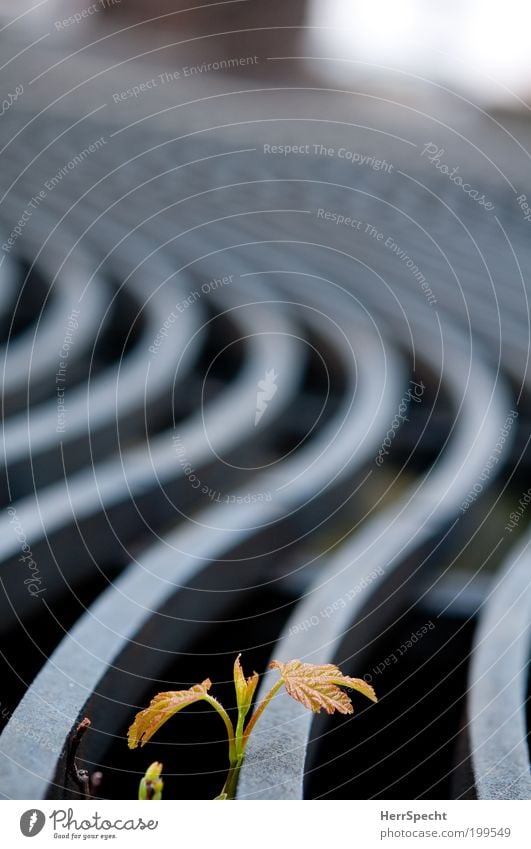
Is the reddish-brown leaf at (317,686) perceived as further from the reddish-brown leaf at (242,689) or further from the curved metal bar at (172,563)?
the curved metal bar at (172,563)

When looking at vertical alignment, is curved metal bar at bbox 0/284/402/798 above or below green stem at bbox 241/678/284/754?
above

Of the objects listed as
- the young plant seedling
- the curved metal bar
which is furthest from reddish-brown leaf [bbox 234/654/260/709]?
the curved metal bar

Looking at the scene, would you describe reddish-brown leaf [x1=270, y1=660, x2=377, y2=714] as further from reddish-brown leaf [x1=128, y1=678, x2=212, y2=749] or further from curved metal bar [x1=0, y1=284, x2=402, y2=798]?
curved metal bar [x1=0, y1=284, x2=402, y2=798]

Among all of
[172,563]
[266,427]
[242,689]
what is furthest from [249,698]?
[266,427]

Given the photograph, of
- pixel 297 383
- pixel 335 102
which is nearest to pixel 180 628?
pixel 297 383

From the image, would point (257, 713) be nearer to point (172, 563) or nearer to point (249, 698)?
point (249, 698)
